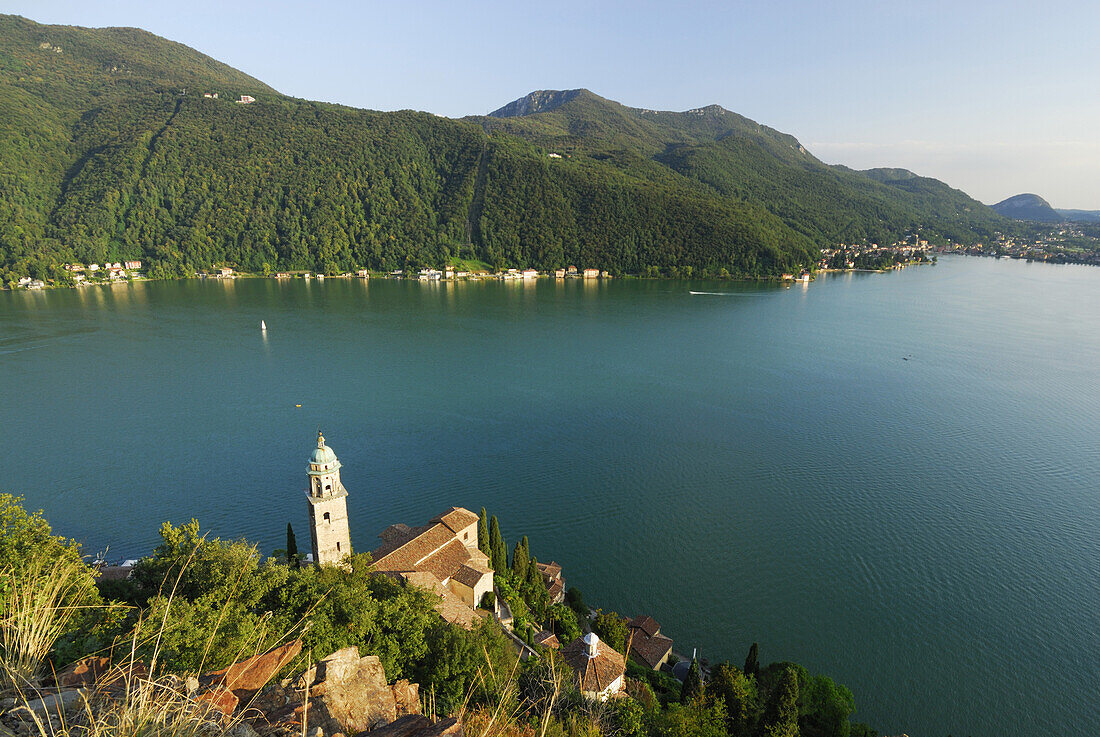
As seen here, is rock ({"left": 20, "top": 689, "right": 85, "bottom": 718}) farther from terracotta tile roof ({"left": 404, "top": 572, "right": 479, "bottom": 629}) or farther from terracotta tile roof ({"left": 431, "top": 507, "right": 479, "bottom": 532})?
terracotta tile roof ({"left": 431, "top": 507, "right": 479, "bottom": 532})

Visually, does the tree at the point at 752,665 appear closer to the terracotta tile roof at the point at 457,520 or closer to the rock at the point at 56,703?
the terracotta tile roof at the point at 457,520

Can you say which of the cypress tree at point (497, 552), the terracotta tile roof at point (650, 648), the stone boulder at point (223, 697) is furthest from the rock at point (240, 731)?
the cypress tree at point (497, 552)

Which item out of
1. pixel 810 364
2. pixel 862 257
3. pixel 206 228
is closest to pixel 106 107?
pixel 206 228

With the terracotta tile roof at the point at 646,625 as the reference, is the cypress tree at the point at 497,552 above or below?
above

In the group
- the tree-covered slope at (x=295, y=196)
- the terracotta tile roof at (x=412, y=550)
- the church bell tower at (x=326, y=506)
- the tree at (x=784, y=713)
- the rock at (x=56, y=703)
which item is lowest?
the tree at (x=784, y=713)

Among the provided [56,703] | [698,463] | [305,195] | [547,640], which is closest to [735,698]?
[547,640]

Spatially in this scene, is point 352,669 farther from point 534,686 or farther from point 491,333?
point 491,333
